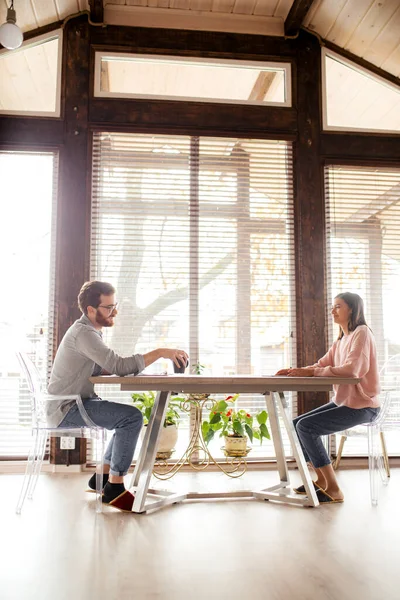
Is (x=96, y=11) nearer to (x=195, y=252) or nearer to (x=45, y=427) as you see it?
(x=195, y=252)

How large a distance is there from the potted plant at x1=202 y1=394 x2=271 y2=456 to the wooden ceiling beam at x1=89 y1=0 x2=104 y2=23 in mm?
3034

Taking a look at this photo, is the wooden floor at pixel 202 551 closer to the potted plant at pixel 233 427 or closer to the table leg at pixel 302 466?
the table leg at pixel 302 466

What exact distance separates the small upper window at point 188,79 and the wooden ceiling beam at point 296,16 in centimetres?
26

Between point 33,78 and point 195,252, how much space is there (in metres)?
1.82

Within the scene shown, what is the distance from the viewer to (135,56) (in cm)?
456

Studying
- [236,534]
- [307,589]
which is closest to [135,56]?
[236,534]

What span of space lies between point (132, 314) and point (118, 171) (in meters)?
1.11

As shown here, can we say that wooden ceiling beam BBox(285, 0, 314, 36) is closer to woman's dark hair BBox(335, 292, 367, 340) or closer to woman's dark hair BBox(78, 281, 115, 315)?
woman's dark hair BBox(335, 292, 367, 340)

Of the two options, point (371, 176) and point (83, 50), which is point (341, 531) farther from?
point (83, 50)

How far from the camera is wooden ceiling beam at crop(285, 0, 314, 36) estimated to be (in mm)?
4363

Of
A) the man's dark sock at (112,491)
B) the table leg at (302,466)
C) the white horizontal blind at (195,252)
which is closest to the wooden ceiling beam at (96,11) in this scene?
the white horizontal blind at (195,252)

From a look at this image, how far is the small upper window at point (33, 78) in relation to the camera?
14.5 feet

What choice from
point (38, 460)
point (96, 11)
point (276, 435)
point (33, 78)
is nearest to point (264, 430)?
point (276, 435)

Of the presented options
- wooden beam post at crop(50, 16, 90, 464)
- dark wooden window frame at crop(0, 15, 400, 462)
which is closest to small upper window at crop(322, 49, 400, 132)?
dark wooden window frame at crop(0, 15, 400, 462)
